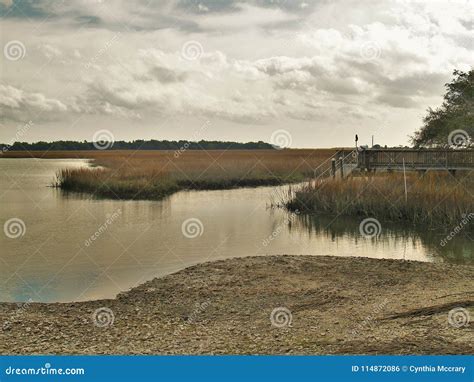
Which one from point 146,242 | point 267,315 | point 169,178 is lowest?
point 267,315

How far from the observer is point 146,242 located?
16.0 metres

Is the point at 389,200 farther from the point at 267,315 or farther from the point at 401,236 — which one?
the point at 267,315

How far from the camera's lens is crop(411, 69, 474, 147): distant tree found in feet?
97.3

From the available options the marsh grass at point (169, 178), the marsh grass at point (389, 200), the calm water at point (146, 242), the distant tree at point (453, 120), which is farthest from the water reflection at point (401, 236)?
the distant tree at point (453, 120)

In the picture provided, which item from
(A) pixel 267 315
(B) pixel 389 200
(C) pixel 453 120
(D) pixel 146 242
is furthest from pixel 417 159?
(A) pixel 267 315

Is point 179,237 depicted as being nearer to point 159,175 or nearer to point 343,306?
point 343,306

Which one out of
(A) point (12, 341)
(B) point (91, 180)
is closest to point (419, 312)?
(A) point (12, 341)

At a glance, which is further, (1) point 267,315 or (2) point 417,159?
(2) point 417,159

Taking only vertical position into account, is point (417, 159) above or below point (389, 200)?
above

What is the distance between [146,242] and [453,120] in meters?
20.3

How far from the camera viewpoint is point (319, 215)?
70.8 feet

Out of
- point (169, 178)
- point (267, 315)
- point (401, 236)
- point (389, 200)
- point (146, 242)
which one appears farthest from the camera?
point (169, 178)

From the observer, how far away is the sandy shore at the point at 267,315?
6723 millimetres

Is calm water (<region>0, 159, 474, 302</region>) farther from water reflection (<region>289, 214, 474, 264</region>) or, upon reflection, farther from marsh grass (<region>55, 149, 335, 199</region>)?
marsh grass (<region>55, 149, 335, 199</region>)
